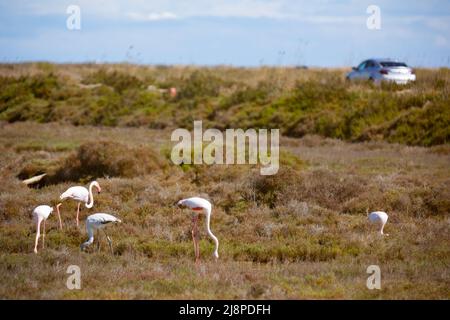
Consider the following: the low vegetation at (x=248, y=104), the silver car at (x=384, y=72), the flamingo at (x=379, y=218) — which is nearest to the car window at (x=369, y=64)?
the silver car at (x=384, y=72)

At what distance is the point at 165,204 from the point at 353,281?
6.54m

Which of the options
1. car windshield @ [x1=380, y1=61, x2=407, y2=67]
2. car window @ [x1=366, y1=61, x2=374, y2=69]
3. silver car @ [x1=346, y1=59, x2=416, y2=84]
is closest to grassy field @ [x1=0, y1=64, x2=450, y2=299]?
silver car @ [x1=346, y1=59, x2=416, y2=84]

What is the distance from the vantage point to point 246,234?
13.9m

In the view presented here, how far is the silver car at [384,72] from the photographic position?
36.5 m

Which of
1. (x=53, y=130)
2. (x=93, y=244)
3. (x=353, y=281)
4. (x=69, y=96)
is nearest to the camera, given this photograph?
(x=353, y=281)

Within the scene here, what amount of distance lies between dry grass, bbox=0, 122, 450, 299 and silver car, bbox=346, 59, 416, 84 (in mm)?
14282

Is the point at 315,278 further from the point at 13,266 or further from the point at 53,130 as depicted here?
the point at 53,130

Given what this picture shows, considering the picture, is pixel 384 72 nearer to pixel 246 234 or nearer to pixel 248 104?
pixel 248 104

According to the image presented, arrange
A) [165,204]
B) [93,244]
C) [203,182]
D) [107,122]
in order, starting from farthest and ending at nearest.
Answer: [107,122] → [203,182] → [165,204] → [93,244]

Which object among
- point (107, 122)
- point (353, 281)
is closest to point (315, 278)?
point (353, 281)

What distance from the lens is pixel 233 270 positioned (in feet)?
36.4

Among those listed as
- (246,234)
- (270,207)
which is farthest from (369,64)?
(246,234)

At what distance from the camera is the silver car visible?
36.5m

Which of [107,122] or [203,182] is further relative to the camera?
[107,122]
